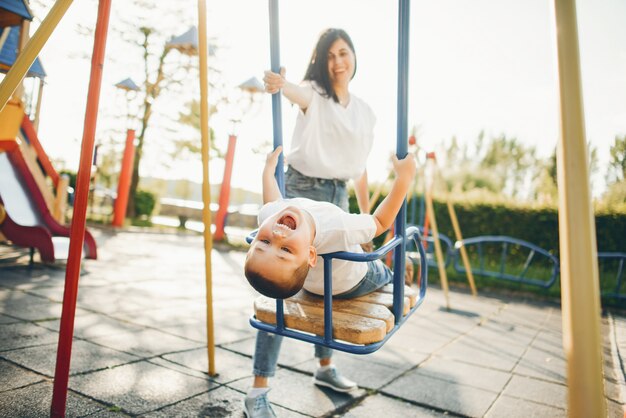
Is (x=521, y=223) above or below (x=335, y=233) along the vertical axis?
below

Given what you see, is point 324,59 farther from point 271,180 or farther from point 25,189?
point 25,189

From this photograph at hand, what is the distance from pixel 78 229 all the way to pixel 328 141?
3.77 feet

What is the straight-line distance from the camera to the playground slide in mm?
4273

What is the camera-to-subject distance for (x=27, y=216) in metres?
4.59

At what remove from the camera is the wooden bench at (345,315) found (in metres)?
1.38

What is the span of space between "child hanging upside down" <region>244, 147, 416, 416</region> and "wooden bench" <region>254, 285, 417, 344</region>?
0.08 metres

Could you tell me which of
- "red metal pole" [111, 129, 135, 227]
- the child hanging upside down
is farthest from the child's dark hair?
"red metal pole" [111, 129, 135, 227]

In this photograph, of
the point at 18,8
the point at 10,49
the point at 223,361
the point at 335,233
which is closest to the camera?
Result: the point at 335,233

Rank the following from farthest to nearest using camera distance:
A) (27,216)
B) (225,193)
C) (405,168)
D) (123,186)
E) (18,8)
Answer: (123,186)
(225,193)
(27,216)
(18,8)
(405,168)

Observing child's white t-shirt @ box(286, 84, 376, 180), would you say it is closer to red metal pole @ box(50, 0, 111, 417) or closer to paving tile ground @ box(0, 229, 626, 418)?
red metal pole @ box(50, 0, 111, 417)

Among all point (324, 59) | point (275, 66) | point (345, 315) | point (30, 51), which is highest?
point (324, 59)

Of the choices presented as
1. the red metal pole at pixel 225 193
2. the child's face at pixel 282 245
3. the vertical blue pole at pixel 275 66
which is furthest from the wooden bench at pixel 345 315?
the red metal pole at pixel 225 193

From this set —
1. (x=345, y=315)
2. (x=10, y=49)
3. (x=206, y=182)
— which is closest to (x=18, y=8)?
(x=10, y=49)

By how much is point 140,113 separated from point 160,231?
4.96 metres
